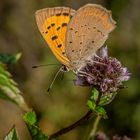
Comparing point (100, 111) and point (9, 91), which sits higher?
point (9, 91)

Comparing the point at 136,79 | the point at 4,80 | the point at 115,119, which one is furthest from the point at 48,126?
the point at 4,80

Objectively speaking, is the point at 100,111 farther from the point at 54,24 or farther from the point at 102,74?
the point at 54,24

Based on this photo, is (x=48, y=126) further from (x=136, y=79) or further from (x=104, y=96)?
(x=104, y=96)

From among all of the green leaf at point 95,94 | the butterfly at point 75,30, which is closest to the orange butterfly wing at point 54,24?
the butterfly at point 75,30

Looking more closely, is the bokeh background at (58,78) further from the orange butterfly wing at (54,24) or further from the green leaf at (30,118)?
the green leaf at (30,118)

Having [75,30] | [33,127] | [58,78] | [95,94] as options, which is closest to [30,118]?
[33,127]

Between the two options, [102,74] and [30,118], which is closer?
[30,118]
